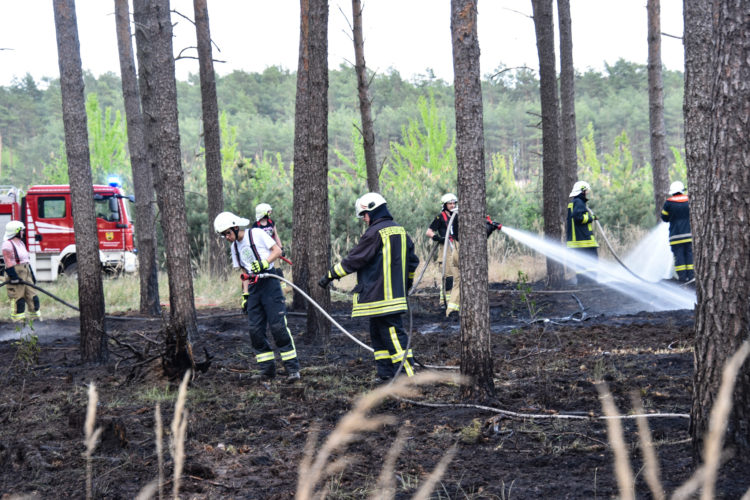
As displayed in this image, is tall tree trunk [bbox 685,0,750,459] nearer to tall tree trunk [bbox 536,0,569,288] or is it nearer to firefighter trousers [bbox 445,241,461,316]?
firefighter trousers [bbox 445,241,461,316]

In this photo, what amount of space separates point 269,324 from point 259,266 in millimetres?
618

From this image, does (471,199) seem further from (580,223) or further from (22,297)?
(22,297)

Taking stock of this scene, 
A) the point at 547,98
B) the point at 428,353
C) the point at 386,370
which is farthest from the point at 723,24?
the point at 547,98

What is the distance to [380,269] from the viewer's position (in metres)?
7.22

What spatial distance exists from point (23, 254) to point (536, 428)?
34.2 feet

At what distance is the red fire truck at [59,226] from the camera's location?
19.2 m

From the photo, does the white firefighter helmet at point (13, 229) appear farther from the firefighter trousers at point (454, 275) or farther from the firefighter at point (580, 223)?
the firefighter at point (580, 223)

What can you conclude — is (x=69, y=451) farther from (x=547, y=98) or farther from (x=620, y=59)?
(x=620, y=59)

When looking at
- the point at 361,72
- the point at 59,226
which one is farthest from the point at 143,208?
the point at 59,226

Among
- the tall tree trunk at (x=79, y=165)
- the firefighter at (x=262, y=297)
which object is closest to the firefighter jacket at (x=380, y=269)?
the firefighter at (x=262, y=297)

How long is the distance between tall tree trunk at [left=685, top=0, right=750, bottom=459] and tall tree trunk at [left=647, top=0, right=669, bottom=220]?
40.4ft

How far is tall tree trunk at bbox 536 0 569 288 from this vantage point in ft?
45.2

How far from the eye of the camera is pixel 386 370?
292 inches

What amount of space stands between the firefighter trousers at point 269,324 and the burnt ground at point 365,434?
10.6 inches
